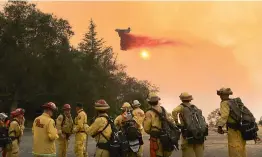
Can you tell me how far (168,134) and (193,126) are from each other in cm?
75

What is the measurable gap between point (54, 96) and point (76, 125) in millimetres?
35138

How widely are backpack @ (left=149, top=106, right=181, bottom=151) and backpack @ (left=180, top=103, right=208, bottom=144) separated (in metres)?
0.30

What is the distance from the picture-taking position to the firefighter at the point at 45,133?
9125mm

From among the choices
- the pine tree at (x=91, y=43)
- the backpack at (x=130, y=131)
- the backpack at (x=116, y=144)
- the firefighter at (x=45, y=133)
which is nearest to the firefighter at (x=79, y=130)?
the firefighter at (x=45, y=133)

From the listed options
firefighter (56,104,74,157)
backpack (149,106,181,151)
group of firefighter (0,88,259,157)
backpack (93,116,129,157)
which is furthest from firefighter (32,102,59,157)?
firefighter (56,104,74,157)

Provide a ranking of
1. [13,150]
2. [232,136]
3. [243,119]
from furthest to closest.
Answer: [13,150] < [232,136] < [243,119]

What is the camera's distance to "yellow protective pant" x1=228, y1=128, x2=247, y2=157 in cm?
914

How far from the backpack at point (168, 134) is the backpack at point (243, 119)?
1.42 m

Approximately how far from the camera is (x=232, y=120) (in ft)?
30.5

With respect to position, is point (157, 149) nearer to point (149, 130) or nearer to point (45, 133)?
point (149, 130)

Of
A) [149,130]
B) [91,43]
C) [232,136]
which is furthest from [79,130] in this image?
[91,43]

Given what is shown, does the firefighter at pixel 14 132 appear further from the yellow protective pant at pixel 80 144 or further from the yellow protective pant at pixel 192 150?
the yellow protective pant at pixel 192 150

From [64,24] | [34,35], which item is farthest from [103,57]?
[34,35]

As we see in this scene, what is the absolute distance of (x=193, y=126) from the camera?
9531 millimetres
